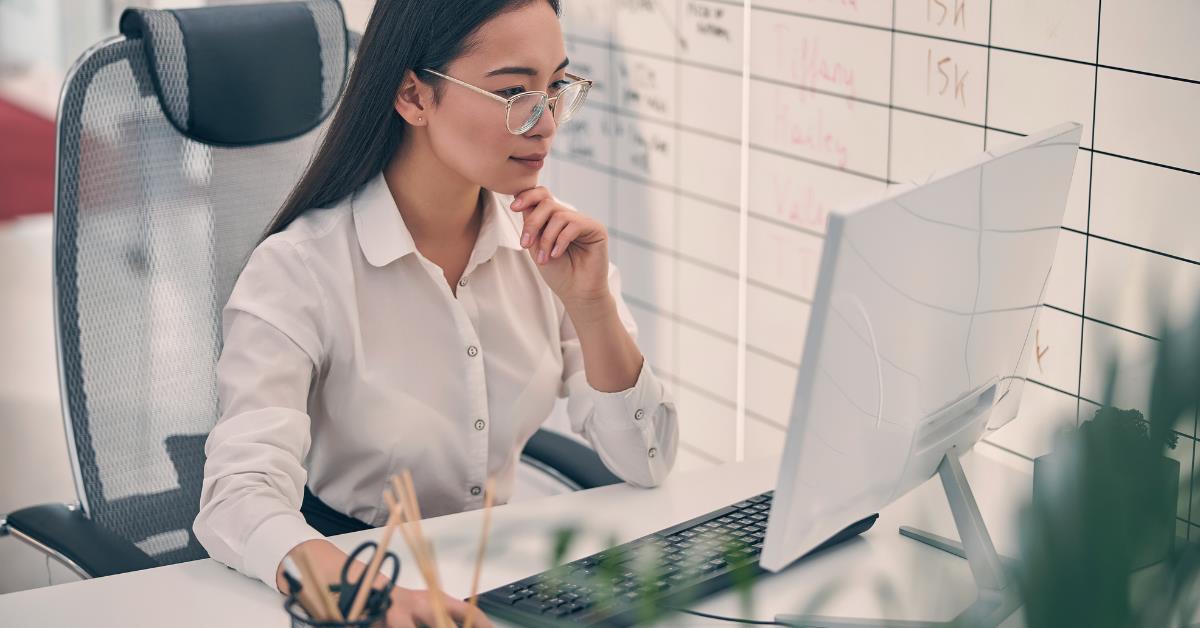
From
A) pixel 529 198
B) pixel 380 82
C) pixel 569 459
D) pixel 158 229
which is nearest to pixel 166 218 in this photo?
pixel 158 229

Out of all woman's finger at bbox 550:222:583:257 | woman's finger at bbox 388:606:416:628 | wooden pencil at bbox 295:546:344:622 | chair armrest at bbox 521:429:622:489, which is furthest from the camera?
chair armrest at bbox 521:429:622:489

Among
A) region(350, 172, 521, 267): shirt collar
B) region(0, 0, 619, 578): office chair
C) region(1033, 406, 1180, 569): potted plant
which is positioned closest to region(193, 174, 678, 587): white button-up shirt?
region(350, 172, 521, 267): shirt collar

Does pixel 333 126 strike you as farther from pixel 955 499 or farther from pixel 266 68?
pixel 955 499

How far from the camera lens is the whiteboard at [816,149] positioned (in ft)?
4.28

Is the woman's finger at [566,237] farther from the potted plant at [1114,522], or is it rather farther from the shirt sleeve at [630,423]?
the potted plant at [1114,522]

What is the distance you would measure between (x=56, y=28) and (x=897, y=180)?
3.61 meters

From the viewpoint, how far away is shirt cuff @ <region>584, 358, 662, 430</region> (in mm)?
1436

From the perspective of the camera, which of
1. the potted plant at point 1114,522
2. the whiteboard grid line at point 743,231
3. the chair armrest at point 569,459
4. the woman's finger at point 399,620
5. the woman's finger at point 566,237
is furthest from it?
the whiteboard grid line at point 743,231

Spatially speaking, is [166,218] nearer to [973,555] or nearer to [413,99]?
[413,99]

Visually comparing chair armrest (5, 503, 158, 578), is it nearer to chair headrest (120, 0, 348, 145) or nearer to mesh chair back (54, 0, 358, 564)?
mesh chair back (54, 0, 358, 564)

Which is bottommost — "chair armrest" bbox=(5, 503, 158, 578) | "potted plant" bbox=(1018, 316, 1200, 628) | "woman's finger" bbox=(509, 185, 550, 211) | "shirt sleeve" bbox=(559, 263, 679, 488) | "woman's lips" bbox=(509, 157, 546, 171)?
"chair armrest" bbox=(5, 503, 158, 578)

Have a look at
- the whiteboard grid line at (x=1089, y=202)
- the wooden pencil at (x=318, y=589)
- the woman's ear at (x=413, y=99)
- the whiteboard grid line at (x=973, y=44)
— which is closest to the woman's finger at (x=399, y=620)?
the wooden pencil at (x=318, y=589)

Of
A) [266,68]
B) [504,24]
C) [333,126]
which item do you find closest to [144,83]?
[266,68]

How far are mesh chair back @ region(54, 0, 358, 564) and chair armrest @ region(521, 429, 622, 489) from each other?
398 millimetres
